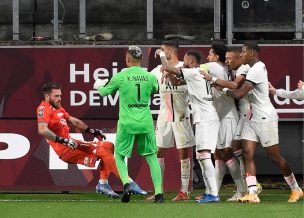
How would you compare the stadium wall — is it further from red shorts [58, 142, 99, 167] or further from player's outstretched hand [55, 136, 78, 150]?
player's outstretched hand [55, 136, 78, 150]

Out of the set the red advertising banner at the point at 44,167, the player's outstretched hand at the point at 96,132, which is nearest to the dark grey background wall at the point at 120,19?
the red advertising banner at the point at 44,167

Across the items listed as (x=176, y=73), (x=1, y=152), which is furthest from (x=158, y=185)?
(x=1, y=152)

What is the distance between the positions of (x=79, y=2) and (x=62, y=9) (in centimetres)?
33

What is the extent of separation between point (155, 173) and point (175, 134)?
4.50 feet

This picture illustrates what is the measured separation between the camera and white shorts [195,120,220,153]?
14.9 meters

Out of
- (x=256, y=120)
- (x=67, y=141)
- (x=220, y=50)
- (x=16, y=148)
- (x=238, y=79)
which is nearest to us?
(x=238, y=79)

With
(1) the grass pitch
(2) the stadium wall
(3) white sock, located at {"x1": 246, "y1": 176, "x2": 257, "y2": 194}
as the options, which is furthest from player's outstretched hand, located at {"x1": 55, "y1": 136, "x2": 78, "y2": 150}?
(2) the stadium wall

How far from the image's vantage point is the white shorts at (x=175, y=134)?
15.6 m

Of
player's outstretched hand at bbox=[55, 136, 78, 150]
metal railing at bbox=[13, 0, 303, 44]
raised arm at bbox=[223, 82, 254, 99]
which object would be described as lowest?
player's outstretched hand at bbox=[55, 136, 78, 150]

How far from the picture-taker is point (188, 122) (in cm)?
1570

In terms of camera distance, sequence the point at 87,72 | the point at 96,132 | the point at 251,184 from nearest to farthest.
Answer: the point at 251,184 < the point at 96,132 < the point at 87,72

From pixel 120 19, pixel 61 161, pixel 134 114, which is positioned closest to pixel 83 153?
pixel 61 161

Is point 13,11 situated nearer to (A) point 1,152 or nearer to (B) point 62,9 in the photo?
(B) point 62,9

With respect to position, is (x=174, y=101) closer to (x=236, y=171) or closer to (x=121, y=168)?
(x=236, y=171)
